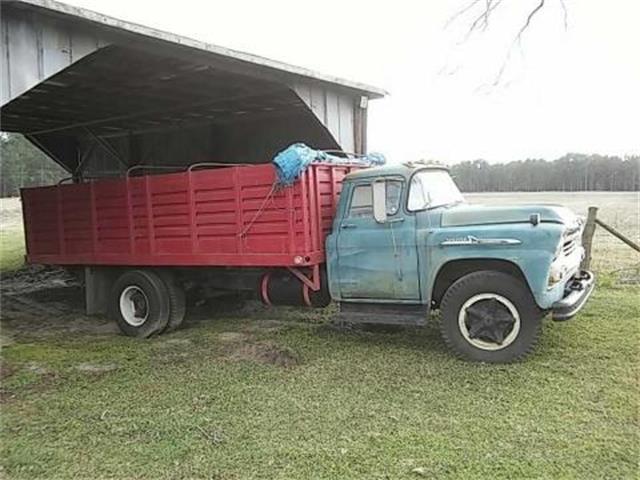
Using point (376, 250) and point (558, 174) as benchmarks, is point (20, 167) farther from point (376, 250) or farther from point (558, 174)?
point (376, 250)

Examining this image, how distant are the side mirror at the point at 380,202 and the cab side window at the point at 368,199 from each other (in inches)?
1.3

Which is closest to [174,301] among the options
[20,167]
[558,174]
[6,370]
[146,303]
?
[146,303]

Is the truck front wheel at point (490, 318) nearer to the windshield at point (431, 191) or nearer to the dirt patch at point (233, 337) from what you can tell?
the windshield at point (431, 191)

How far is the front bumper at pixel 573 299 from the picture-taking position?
18.1 ft

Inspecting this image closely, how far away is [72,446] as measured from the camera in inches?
163

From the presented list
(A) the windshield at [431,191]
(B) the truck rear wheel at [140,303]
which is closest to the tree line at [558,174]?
(A) the windshield at [431,191]

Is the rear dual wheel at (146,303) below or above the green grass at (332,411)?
above

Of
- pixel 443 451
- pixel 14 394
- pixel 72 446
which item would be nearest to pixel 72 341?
pixel 14 394

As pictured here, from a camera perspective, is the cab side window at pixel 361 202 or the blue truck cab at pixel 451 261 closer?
the blue truck cab at pixel 451 261

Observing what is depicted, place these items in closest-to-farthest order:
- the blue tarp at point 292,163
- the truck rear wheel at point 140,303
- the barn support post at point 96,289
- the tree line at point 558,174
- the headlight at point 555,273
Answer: the headlight at point 555,273 < the blue tarp at point 292,163 < the truck rear wheel at point 140,303 < the barn support post at point 96,289 < the tree line at point 558,174

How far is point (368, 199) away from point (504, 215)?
145 cm

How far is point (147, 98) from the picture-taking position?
1105 centimetres

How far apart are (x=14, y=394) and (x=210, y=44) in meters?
4.41

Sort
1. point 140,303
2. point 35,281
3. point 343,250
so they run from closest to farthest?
point 343,250, point 140,303, point 35,281
